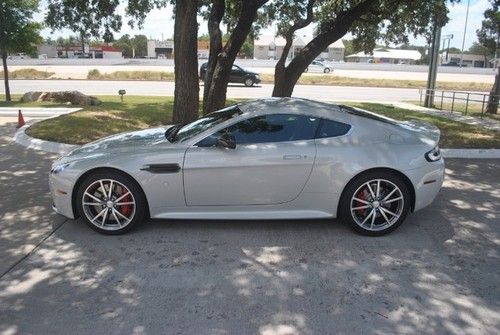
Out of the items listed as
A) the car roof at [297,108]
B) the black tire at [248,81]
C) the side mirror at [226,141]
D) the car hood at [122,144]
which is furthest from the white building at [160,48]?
the side mirror at [226,141]

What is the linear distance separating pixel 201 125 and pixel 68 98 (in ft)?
46.1

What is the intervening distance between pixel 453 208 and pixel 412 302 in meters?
2.61

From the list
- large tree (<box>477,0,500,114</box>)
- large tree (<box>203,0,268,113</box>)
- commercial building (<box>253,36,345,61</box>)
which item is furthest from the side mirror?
commercial building (<box>253,36,345,61</box>)

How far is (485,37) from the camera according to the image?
76.2 ft

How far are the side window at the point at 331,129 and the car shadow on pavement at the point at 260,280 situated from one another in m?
1.02

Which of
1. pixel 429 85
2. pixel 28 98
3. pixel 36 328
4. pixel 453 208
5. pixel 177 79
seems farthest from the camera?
pixel 429 85

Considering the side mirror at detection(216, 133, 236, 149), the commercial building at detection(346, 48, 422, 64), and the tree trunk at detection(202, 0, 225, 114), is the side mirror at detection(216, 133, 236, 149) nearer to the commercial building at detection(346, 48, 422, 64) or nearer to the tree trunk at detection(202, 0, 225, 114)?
the tree trunk at detection(202, 0, 225, 114)

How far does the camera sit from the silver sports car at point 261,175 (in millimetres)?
4805

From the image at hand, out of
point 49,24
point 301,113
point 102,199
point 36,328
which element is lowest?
point 36,328

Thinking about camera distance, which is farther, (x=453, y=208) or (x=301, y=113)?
(x=453, y=208)

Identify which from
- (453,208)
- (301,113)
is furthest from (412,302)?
(453,208)

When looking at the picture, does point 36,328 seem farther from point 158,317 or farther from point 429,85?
point 429,85

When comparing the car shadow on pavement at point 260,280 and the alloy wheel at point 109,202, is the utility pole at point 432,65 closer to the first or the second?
the car shadow on pavement at point 260,280

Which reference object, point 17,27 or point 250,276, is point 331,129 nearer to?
point 250,276
